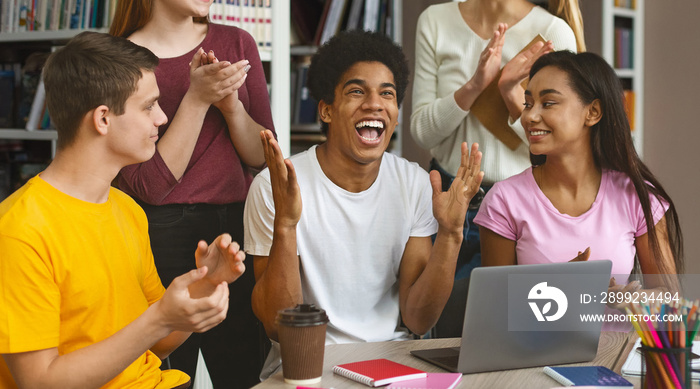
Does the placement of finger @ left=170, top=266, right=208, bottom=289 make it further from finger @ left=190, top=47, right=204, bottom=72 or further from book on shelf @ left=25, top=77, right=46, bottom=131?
book on shelf @ left=25, top=77, right=46, bottom=131

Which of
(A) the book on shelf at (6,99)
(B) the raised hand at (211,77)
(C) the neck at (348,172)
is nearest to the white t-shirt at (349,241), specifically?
(C) the neck at (348,172)

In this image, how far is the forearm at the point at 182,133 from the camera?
1.88 m

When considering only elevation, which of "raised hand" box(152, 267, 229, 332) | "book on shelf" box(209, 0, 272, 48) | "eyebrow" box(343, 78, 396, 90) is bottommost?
"raised hand" box(152, 267, 229, 332)

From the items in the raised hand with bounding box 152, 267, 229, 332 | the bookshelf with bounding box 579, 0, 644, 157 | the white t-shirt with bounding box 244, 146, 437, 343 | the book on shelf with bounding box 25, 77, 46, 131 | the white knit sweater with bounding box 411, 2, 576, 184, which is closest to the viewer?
the raised hand with bounding box 152, 267, 229, 332

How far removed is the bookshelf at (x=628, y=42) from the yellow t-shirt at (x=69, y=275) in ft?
11.1

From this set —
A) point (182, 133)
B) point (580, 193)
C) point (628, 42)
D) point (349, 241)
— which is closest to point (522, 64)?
point (580, 193)

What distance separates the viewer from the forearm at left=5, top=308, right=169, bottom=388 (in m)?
1.22

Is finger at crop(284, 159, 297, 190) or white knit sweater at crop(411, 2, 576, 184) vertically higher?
white knit sweater at crop(411, 2, 576, 184)

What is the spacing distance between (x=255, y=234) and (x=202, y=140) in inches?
14.6

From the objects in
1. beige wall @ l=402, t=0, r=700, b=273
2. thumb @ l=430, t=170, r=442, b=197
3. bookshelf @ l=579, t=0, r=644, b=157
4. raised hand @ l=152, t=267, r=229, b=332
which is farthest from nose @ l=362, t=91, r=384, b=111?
bookshelf @ l=579, t=0, r=644, b=157

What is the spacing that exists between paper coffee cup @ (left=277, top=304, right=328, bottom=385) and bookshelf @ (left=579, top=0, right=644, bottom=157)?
136 inches

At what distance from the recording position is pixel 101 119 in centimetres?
141

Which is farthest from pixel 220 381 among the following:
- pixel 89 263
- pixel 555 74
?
pixel 555 74

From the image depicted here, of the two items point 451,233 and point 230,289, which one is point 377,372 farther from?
point 230,289
